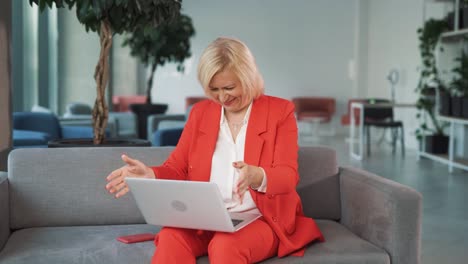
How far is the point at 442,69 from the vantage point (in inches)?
359

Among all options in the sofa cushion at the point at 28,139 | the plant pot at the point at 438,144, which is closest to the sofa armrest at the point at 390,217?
the sofa cushion at the point at 28,139

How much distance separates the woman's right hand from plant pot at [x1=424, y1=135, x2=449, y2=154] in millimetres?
7384

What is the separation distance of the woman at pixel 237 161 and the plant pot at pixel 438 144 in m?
6.93

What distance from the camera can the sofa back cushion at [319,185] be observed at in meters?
2.96

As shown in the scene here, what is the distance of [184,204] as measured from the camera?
220 cm

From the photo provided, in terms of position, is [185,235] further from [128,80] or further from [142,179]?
[128,80]

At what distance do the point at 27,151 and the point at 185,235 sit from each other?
3.29 feet

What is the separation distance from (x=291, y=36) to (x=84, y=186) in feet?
41.4

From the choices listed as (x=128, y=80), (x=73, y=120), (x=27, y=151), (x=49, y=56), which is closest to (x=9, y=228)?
(x=27, y=151)

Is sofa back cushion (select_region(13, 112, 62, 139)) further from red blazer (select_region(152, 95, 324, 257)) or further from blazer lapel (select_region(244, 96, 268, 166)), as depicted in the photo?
blazer lapel (select_region(244, 96, 268, 166))

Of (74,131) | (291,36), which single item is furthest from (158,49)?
(291,36)

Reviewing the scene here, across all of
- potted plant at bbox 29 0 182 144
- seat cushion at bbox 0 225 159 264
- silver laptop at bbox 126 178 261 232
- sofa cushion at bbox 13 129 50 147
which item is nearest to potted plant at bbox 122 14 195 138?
sofa cushion at bbox 13 129 50 147

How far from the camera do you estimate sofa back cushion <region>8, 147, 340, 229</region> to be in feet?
9.31

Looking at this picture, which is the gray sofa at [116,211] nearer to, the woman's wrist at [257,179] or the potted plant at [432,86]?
the woman's wrist at [257,179]
